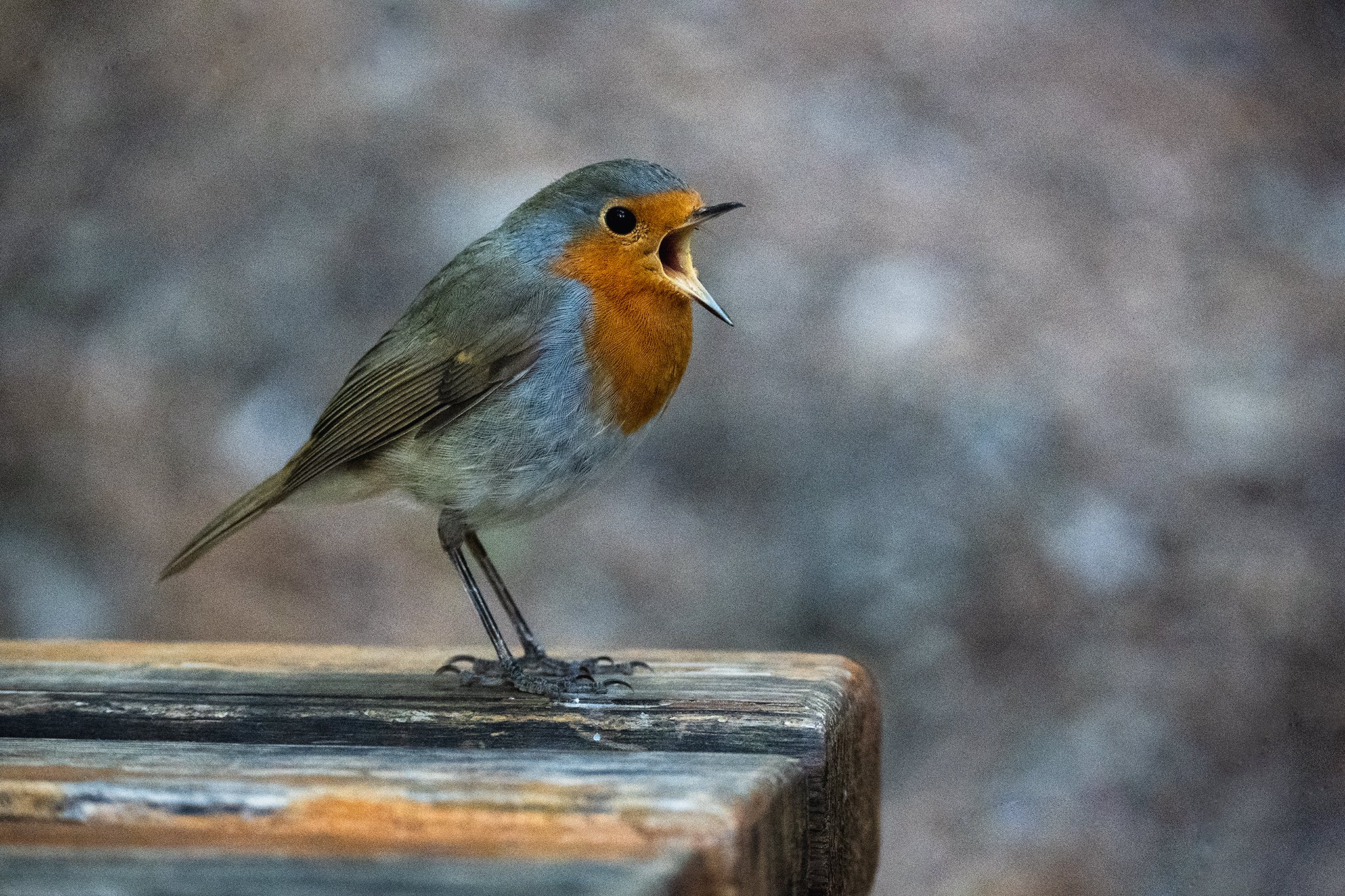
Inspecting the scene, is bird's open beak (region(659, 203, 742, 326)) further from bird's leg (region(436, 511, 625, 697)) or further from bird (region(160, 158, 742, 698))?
bird's leg (region(436, 511, 625, 697))

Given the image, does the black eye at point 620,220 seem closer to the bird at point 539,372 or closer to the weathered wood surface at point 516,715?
the bird at point 539,372

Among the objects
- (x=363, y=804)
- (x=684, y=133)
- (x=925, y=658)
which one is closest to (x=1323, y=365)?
(x=925, y=658)

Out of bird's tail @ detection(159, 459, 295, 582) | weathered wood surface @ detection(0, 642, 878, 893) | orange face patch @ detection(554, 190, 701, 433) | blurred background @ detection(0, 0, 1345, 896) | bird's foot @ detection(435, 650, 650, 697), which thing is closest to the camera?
weathered wood surface @ detection(0, 642, 878, 893)

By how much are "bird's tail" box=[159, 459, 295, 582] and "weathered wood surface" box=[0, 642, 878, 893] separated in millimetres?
193

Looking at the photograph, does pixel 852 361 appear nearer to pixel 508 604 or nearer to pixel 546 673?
pixel 508 604

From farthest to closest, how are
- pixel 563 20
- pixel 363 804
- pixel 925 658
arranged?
pixel 563 20 → pixel 925 658 → pixel 363 804

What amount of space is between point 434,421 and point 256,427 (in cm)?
214

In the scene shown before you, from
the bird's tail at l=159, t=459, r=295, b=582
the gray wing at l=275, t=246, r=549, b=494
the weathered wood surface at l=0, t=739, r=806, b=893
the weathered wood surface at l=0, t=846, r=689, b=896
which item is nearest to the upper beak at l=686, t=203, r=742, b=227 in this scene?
the gray wing at l=275, t=246, r=549, b=494

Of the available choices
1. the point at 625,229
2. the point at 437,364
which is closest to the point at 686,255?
the point at 625,229

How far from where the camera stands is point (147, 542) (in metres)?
4.65

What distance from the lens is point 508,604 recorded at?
312 centimetres

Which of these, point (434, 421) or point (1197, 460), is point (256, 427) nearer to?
point (434, 421)

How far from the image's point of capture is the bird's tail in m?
2.97

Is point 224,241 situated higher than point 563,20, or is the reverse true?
point 563,20
